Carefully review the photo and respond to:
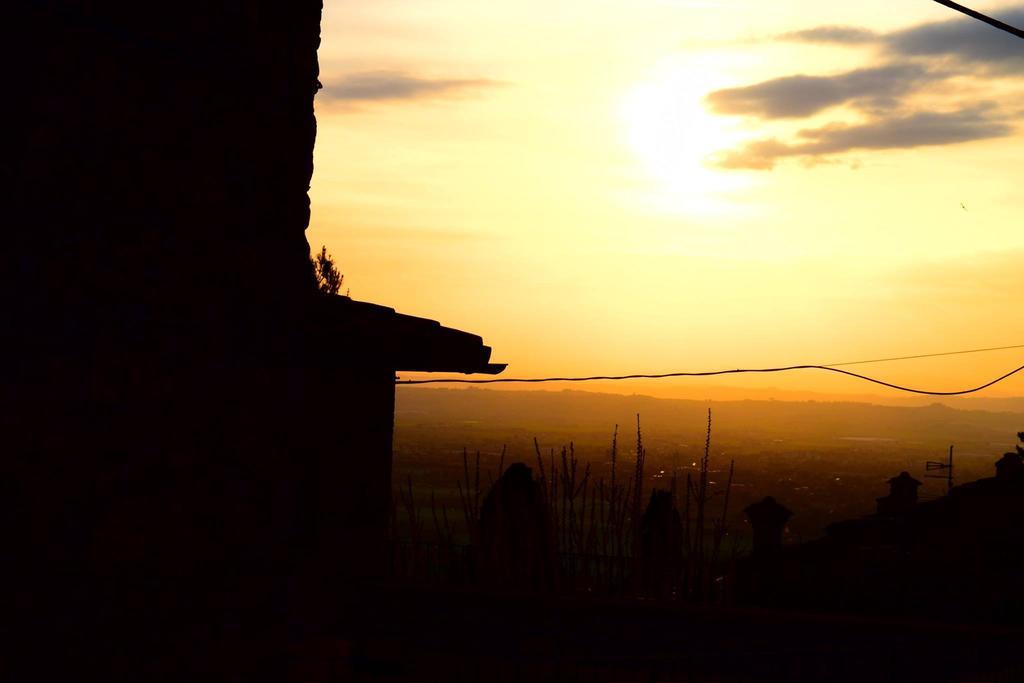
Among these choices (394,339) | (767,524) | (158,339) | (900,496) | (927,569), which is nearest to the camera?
(158,339)

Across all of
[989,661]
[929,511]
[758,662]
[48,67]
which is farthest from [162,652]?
[929,511]

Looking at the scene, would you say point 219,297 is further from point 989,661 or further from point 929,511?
point 929,511

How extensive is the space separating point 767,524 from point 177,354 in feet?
28.0

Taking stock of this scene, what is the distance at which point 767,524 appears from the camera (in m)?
11.5

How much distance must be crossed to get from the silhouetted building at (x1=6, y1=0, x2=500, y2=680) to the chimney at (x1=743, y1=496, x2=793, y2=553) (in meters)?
7.33

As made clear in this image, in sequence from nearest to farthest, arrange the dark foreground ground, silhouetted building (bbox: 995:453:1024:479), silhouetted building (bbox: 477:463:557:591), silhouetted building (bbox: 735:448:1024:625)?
the dark foreground ground < silhouetted building (bbox: 477:463:557:591) < silhouetted building (bbox: 735:448:1024:625) < silhouetted building (bbox: 995:453:1024:479)

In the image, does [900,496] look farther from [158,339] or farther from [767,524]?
[158,339]

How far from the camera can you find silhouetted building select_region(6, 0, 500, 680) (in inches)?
144

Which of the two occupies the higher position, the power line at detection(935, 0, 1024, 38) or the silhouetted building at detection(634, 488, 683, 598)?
the power line at detection(935, 0, 1024, 38)

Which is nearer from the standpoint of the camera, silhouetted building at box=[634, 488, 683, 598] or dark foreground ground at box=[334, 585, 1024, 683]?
dark foreground ground at box=[334, 585, 1024, 683]

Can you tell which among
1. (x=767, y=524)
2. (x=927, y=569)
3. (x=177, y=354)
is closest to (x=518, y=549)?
(x=767, y=524)

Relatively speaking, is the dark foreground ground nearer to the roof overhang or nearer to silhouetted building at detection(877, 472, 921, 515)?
the roof overhang

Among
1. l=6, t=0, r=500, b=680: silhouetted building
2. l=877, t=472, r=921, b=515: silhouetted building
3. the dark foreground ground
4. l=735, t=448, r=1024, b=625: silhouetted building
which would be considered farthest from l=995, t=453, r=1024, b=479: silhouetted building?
l=6, t=0, r=500, b=680: silhouetted building

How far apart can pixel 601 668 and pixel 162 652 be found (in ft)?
9.34
